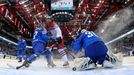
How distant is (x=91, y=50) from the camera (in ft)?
24.3

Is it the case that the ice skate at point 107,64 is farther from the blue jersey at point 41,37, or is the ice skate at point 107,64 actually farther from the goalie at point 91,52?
the blue jersey at point 41,37

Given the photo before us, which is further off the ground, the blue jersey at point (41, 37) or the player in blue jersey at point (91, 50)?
the blue jersey at point (41, 37)

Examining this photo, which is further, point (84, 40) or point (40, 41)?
point (40, 41)

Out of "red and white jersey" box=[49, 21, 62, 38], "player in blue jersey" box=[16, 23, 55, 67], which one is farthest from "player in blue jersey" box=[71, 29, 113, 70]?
"red and white jersey" box=[49, 21, 62, 38]

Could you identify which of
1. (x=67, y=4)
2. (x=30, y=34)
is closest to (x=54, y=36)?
(x=67, y=4)

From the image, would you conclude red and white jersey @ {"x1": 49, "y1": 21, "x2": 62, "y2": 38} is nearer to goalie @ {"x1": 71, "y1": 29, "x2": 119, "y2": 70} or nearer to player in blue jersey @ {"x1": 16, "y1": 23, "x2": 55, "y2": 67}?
player in blue jersey @ {"x1": 16, "y1": 23, "x2": 55, "y2": 67}

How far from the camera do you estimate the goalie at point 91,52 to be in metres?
7.42

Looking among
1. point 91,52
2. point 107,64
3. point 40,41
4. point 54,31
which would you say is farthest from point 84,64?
point 54,31

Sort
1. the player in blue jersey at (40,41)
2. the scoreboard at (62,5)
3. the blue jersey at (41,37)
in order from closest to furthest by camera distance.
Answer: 1. the player in blue jersey at (40,41)
2. the blue jersey at (41,37)
3. the scoreboard at (62,5)

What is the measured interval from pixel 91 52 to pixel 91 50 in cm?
4

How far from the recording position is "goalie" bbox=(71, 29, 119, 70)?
7.42m

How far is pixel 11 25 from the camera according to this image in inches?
1056

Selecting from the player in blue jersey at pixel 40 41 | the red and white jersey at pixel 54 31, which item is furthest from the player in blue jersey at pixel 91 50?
the red and white jersey at pixel 54 31

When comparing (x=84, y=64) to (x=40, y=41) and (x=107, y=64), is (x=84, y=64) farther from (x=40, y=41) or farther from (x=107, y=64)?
(x=40, y=41)
